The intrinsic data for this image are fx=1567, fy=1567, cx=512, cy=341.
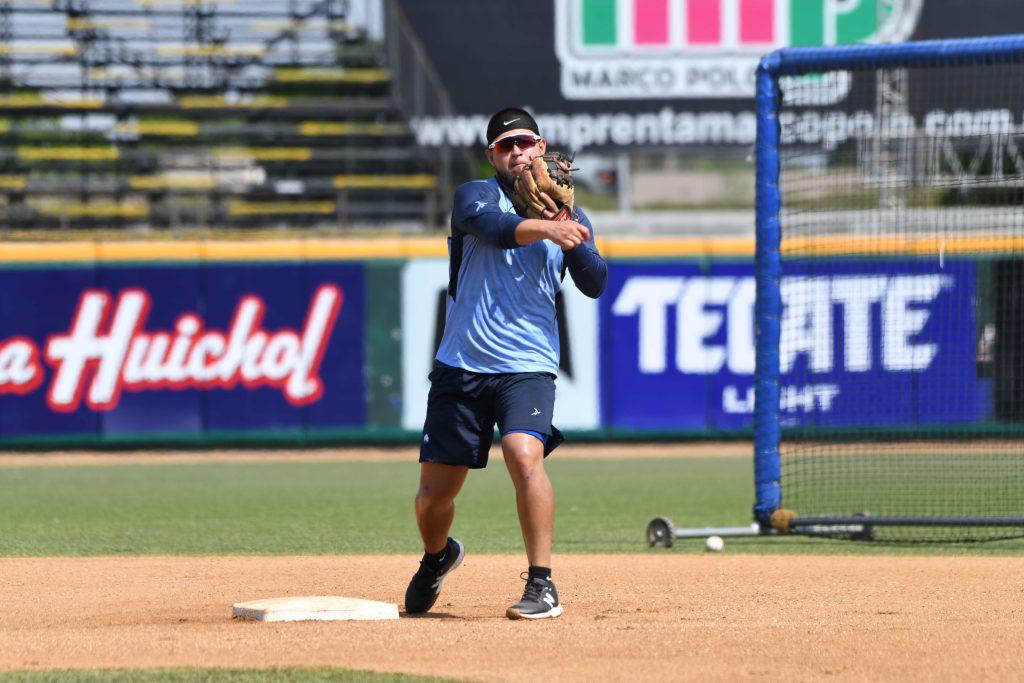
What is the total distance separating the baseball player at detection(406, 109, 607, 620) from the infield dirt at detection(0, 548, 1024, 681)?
0.45 meters

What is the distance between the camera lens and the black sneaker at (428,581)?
5902 millimetres

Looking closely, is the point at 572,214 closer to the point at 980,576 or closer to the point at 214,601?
the point at 214,601

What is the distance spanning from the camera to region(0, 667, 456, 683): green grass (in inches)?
174

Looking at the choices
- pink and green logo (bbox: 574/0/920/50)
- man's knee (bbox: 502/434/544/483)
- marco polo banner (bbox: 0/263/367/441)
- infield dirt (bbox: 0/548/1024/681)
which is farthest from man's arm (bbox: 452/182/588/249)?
pink and green logo (bbox: 574/0/920/50)

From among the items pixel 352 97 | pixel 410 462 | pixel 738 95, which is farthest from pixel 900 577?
pixel 352 97

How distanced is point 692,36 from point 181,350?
28.9 ft

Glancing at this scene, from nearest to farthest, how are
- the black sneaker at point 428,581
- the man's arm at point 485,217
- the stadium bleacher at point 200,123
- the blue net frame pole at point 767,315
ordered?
the man's arm at point 485,217 → the black sneaker at point 428,581 → the blue net frame pole at point 767,315 → the stadium bleacher at point 200,123

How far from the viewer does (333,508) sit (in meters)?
11.0

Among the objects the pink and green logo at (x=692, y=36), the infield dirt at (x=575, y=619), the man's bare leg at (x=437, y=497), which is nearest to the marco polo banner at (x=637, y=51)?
the pink and green logo at (x=692, y=36)

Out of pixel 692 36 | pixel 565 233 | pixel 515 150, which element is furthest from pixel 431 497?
pixel 692 36

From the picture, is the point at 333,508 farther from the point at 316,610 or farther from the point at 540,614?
the point at 540,614

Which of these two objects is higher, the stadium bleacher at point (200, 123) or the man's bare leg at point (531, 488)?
the stadium bleacher at point (200, 123)

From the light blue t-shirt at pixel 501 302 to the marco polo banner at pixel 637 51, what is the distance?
49.2 ft

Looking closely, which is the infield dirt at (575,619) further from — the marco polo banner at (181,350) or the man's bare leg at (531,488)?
the marco polo banner at (181,350)
